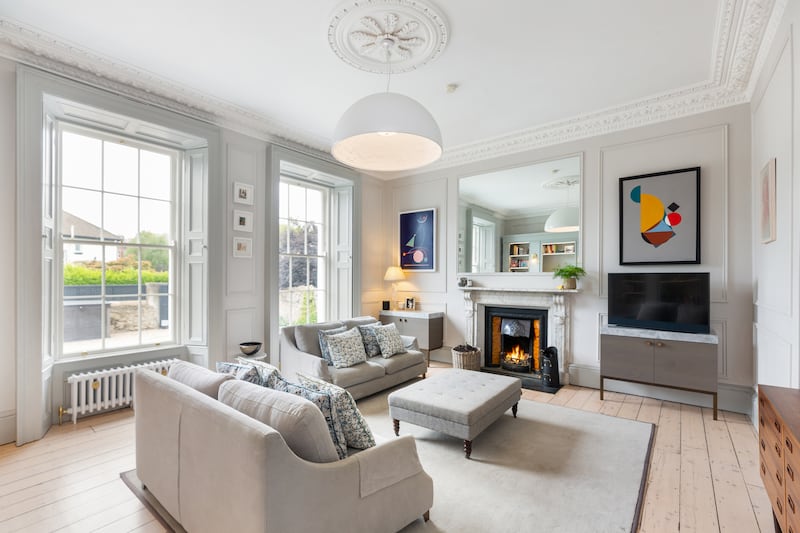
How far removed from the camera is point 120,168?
374 centimetres

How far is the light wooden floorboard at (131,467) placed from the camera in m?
2.02

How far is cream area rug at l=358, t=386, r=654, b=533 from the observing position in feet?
6.70

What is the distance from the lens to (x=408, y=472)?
1877 mm

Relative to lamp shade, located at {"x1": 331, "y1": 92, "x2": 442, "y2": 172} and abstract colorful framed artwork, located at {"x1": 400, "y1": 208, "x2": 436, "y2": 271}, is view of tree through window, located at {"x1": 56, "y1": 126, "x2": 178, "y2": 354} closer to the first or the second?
lamp shade, located at {"x1": 331, "y1": 92, "x2": 442, "y2": 172}

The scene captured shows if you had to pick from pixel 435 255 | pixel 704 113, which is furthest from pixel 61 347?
pixel 704 113

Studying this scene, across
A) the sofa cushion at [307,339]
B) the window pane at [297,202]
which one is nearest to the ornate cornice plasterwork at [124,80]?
the window pane at [297,202]

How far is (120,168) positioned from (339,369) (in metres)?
2.90

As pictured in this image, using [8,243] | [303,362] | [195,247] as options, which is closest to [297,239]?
[195,247]

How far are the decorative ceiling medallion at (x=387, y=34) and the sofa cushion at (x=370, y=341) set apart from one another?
8.67ft

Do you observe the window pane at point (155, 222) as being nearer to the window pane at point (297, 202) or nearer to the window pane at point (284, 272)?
the window pane at point (284, 272)

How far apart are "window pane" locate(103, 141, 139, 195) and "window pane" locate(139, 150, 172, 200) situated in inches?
2.1

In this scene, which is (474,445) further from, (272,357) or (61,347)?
(61,347)

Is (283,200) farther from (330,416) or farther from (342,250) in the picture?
(330,416)

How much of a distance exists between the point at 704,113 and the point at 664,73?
0.82 metres
